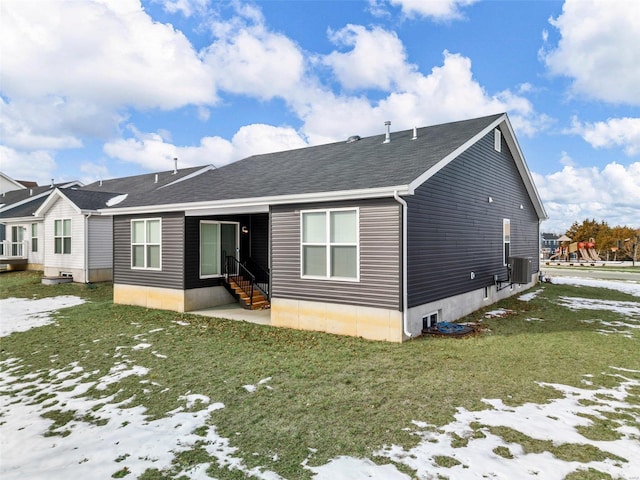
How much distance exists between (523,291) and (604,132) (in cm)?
2444

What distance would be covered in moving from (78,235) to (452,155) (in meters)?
16.8

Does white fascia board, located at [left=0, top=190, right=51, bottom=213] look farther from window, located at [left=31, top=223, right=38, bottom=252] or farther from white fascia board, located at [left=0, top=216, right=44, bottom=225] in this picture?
window, located at [left=31, top=223, right=38, bottom=252]

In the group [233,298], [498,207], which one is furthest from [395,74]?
[233,298]

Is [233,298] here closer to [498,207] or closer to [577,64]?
[498,207]

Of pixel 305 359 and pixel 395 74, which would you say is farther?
pixel 395 74

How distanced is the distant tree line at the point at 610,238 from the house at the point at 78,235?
163 feet

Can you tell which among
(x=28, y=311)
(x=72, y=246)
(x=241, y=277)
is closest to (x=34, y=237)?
(x=72, y=246)

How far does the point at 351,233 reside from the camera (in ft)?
26.0

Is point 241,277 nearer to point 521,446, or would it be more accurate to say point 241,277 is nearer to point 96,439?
point 96,439

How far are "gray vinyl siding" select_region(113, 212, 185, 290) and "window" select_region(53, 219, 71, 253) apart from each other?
6.97m

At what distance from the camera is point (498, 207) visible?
1270 centimetres

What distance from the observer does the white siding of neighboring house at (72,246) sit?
16750 mm

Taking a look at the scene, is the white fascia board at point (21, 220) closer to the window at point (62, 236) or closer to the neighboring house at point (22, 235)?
the neighboring house at point (22, 235)

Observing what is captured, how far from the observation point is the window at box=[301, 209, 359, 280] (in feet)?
25.9
